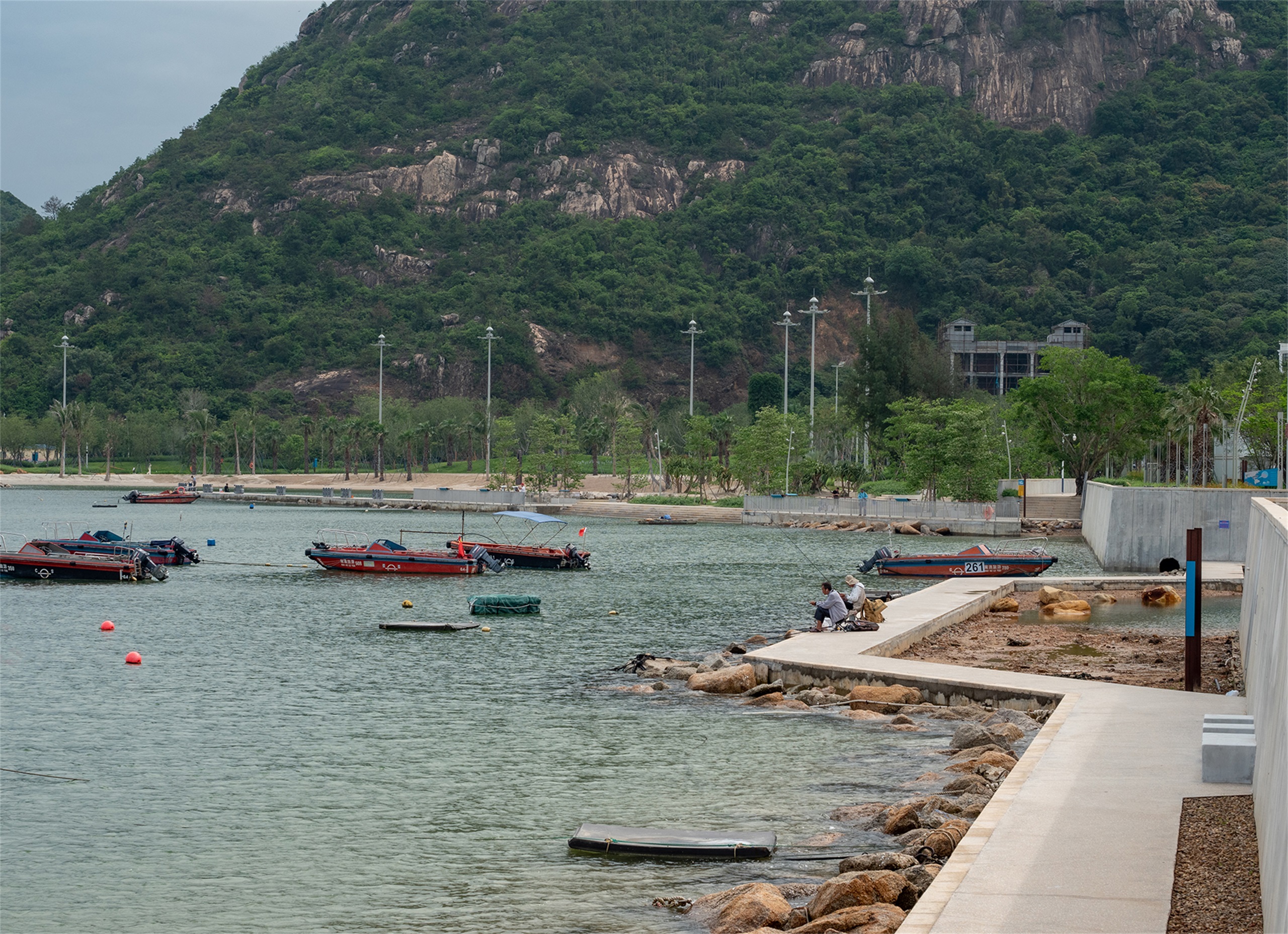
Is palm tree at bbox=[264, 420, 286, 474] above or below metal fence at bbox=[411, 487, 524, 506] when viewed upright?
above

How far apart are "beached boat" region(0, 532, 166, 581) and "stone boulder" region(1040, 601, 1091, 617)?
4006 centimetres

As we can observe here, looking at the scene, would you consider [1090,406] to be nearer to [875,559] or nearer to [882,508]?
[882,508]

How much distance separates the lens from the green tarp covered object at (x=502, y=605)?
49.1m

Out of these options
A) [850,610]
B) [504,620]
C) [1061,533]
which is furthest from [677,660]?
[1061,533]

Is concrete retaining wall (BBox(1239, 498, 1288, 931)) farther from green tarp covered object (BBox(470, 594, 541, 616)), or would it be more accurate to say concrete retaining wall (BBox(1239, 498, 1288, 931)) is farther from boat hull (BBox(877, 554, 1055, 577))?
boat hull (BBox(877, 554, 1055, 577))

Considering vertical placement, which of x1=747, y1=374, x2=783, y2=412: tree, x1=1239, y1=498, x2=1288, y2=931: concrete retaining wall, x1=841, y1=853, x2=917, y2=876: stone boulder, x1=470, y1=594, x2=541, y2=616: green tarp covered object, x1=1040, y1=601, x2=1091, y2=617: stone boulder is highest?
x1=747, y1=374, x2=783, y2=412: tree

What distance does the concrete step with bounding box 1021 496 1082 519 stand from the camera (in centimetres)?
9950

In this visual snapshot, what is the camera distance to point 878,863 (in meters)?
16.5

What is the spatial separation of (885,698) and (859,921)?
45.8 feet

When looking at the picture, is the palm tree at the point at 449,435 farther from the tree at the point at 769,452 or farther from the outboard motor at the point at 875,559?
the outboard motor at the point at 875,559

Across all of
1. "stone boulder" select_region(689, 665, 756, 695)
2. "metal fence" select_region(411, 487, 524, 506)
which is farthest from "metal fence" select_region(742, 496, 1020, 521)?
"stone boulder" select_region(689, 665, 756, 695)

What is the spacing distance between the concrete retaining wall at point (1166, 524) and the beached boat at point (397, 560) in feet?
96.4

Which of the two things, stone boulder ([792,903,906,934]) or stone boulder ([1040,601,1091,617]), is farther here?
stone boulder ([1040,601,1091,617])

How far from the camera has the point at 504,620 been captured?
47594 millimetres
